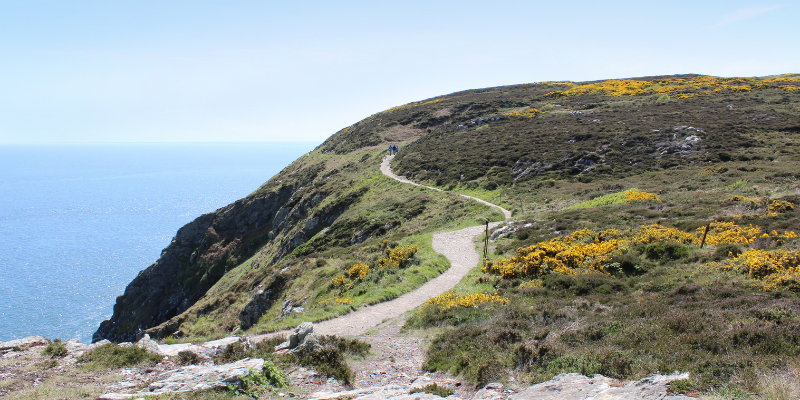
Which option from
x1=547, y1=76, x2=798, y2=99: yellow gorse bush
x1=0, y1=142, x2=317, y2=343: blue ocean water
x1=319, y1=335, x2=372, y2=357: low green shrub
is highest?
x1=547, y1=76, x2=798, y2=99: yellow gorse bush

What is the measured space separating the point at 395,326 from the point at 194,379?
6.84 m

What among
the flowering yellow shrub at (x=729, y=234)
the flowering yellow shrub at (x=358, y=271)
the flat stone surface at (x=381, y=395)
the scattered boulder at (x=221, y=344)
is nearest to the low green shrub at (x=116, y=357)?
the scattered boulder at (x=221, y=344)

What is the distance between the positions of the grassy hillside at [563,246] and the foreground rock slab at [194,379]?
441 cm

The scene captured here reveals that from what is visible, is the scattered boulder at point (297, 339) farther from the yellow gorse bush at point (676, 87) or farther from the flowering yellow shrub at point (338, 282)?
the yellow gorse bush at point (676, 87)

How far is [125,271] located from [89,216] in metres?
62.4

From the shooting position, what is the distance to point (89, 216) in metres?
122

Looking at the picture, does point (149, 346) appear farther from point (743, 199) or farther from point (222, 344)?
point (743, 199)

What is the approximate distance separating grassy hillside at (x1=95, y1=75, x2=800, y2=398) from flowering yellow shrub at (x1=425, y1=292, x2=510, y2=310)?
0.33 feet

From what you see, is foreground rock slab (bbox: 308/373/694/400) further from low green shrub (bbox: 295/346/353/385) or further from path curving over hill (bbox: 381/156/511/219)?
path curving over hill (bbox: 381/156/511/219)

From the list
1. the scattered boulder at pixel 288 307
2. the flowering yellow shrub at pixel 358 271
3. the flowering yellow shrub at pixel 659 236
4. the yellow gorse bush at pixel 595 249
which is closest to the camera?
the yellow gorse bush at pixel 595 249

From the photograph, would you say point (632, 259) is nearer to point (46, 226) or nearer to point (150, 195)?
point (46, 226)

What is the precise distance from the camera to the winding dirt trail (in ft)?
30.3

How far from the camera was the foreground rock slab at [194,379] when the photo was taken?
7.00m

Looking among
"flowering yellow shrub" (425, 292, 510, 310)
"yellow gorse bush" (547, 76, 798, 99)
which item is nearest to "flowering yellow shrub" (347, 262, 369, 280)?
"flowering yellow shrub" (425, 292, 510, 310)
